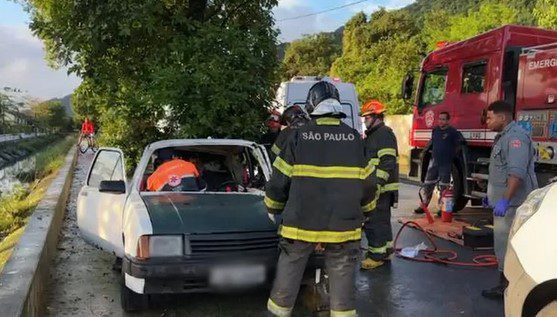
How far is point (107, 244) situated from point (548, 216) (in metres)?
4.09

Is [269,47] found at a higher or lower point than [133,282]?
higher

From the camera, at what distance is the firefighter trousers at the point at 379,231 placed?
6.25 meters

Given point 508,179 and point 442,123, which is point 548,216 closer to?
point 508,179

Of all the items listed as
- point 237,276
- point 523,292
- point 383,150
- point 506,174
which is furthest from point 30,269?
point 506,174

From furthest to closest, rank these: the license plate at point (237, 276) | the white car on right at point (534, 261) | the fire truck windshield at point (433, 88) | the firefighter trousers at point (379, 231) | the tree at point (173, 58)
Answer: the fire truck windshield at point (433, 88), the tree at point (173, 58), the firefighter trousers at point (379, 231), the license plate at point (237, 276), the white car on right at point (534, 261)

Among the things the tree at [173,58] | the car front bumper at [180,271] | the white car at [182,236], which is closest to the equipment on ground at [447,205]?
the tree at [173,58]

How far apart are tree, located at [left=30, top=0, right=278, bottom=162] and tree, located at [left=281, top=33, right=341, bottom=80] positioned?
35.9 meters

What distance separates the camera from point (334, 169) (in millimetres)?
3596

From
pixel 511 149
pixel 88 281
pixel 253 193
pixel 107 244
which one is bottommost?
pixel 88 281

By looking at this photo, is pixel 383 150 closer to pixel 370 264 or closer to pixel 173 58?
pixel 370 264

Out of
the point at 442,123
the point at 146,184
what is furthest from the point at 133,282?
the point at 442,123

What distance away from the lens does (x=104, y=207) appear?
584 cm

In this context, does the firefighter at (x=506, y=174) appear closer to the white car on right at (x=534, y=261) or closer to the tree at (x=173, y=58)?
the white car on right at (x=534, y=261)

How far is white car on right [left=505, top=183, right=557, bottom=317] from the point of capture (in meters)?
2.84
